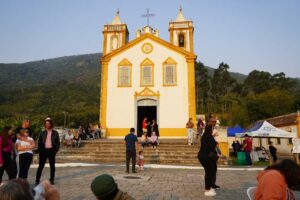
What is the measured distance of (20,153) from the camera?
269 inches

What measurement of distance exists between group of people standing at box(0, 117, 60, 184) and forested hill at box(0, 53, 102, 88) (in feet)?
300

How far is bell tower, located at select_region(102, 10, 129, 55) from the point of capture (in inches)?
977

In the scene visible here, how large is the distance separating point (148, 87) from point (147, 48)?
335 cm

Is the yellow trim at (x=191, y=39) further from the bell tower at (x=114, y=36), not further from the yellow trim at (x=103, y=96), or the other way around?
the yellow trim at (x=103, y=96)

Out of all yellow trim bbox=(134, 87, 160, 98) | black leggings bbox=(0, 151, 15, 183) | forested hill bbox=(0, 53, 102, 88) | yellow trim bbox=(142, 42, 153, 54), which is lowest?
black leggings bbox=(0, 151, 15, 183)

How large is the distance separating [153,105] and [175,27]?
8.50 m

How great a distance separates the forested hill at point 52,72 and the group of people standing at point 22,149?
9155 centimetres

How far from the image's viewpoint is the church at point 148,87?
19.9 m

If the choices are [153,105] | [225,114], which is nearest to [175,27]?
[153,105]

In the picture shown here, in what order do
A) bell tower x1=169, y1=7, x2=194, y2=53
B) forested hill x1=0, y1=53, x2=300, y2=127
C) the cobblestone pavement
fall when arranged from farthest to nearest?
forested hill x1=0, y1=53, x2=300, y2=127 < bell tower x1=169, y1=7, x2=194, y2=53 < the cobblestone pavement

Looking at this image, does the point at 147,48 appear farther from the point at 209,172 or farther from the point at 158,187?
the point at 209,172

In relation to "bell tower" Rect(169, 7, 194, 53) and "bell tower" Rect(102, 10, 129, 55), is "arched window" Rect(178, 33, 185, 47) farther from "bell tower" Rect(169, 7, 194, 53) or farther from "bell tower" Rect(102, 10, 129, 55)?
"bell tower" Rect(102, 10, 129, 55)

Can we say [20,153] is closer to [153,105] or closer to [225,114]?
[153,105]

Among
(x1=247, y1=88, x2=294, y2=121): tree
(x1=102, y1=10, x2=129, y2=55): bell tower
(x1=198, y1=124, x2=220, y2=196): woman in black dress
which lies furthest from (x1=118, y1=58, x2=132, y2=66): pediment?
(x1=247, y1=88, x2=294, y2=121): tree
